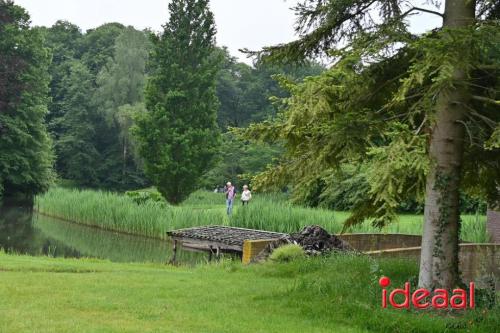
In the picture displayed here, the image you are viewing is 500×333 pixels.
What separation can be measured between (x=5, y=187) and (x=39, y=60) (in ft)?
28.8

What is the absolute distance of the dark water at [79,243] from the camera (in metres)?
19.3

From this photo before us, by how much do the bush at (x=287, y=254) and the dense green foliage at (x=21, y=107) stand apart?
102 ft

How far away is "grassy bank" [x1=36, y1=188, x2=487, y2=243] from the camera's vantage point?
19.4 m

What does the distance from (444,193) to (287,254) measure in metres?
4.61

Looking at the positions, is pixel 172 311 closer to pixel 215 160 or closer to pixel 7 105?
pixel 215 160

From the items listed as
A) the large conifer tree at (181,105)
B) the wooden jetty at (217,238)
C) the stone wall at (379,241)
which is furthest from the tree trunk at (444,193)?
the large conifer tree at (181,105)

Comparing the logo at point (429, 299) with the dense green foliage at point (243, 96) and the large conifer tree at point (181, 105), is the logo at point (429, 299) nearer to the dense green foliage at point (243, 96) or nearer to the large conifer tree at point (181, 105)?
→ the large conifer tree at point (181, 105)

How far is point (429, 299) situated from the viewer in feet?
24.8

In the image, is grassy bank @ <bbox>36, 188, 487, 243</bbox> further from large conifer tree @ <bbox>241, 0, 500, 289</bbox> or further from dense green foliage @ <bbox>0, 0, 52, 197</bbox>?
dense green foliage @ <bbox>0, 0, 52, 197</bbox>

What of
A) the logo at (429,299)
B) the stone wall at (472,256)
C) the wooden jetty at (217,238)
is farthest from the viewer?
the wooden jetty at (217,238)

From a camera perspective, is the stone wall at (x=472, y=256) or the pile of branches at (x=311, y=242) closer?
the stone wall at (x=472, y=256)

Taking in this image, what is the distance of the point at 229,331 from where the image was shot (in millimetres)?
6285

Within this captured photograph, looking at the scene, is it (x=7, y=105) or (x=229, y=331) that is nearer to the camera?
(x=229, y=331)

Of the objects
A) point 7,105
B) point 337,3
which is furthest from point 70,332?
point 7,105
